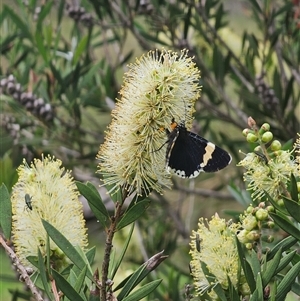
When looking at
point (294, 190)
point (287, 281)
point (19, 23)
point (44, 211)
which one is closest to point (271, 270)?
point (287, 281)

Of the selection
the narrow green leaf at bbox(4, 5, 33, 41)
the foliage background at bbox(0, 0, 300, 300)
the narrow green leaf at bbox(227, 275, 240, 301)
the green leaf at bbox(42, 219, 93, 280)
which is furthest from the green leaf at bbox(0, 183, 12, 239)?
the narrow green leaf at bbox(4, 5, 33, 41)

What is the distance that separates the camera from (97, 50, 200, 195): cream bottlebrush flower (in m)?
0.98

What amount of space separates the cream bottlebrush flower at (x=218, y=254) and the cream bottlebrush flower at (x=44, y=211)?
22 centimetres

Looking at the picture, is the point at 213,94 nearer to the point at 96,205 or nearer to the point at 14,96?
the point at 14,96

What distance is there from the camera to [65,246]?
3.08 ft

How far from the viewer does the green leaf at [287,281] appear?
2.91 feet

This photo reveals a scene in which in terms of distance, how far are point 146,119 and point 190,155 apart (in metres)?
0.13

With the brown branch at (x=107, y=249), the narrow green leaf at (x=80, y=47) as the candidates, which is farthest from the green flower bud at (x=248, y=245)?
the narrow green leaf at (x=80, y=47)

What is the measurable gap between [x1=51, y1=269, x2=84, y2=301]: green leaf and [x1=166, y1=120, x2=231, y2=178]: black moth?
260 mm

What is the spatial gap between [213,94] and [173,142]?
55.7 inches

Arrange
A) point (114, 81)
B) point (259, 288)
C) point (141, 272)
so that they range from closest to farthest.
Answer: point (259, 288)
point (141, 272)
point (114, 81)

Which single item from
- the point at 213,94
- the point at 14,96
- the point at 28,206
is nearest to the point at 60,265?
the point at 28,206

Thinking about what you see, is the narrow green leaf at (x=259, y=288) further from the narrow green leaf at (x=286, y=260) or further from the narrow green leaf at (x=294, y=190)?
the narrow green leaf at (x=294, y=190)

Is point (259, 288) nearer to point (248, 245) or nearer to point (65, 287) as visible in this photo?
point (248, 245)
